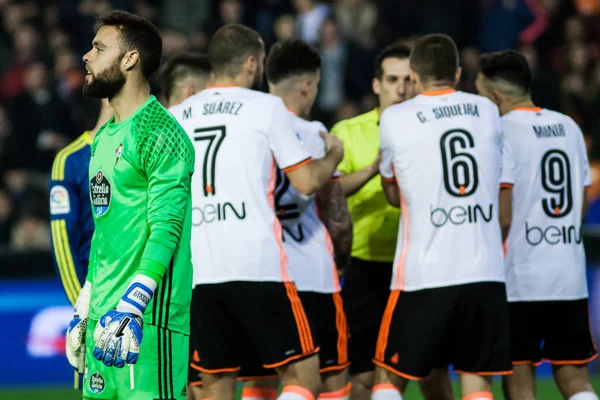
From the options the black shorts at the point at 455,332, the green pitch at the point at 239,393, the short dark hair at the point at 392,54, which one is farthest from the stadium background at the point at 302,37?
the black shorts at the point at 455,332

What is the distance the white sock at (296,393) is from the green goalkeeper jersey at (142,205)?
5.76 ft

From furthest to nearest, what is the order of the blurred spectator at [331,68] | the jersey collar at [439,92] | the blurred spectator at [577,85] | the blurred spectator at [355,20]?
1. the blurred spectator at [355,20]
2. the blurred spectator at [331,68]
3. the blurred spectator at [577,85]
4. the jersey collar at [439,92]

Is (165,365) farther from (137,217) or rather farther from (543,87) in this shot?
(543,87)

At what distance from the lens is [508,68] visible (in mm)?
7949

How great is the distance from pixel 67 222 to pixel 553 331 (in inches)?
131

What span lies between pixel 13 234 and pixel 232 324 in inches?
268

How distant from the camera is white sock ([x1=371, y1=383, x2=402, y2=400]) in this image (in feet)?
22.6

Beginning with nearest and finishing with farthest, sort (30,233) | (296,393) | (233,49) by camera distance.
Result: 1. (296,393)
2. (233,49)
3. (30,233)

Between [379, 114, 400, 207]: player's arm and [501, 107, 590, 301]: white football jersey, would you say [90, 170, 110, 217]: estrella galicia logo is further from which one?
[501, 107, 590, 301]: white football jersey

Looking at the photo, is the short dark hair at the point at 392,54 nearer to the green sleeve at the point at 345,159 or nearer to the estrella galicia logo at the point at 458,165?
the green sleeve at the point at 345,159

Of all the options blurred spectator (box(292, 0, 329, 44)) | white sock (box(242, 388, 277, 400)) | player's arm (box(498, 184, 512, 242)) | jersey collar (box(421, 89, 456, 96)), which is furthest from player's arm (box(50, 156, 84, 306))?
blurred spectator (box(292, 0, 329, 44))

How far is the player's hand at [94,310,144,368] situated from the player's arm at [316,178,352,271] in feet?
10.1

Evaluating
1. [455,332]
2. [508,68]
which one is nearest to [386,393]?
[455,332]

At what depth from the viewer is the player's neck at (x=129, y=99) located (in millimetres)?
5121
